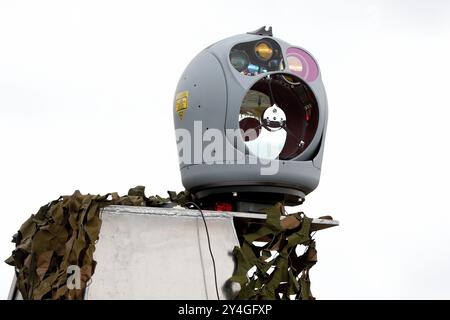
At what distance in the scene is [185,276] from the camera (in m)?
5.45

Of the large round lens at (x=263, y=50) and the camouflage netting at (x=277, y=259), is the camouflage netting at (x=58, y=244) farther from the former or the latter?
the large round lens at (x=263, y=50)

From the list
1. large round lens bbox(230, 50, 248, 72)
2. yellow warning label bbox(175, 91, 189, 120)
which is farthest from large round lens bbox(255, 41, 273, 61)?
yellow warning label bbox(175, 91, 189, 120)

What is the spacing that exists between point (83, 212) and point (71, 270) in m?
0.42

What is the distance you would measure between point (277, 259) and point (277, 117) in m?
1.23

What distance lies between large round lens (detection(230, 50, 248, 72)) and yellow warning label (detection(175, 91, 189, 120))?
49 cm

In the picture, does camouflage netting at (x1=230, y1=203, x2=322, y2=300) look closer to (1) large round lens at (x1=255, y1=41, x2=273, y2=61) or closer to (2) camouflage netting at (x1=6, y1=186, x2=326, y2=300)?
(2) camouflage netting at (x1=6, y1=186, x2=326, y2=300)

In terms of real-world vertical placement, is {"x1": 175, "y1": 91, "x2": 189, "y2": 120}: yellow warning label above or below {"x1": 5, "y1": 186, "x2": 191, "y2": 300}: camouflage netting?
above

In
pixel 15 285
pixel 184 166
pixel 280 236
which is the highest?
pixel 184 166

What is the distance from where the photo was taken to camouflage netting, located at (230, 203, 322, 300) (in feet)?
18.5

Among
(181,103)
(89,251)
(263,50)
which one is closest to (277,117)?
(263,50)

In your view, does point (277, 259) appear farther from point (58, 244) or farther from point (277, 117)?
point (58, 244)

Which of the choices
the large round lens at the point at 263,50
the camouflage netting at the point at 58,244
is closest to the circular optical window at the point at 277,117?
the large round lens at the point at 263,50
